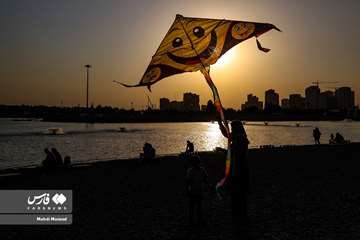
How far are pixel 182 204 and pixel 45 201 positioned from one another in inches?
193

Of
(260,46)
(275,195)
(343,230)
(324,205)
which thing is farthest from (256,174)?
(260,46)

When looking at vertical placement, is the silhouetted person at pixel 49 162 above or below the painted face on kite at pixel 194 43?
below

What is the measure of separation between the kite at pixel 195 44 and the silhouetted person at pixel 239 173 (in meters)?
1.39

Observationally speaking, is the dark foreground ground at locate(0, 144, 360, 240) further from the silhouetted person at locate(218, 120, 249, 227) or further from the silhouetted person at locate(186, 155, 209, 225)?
the silhouetted person at locate(186, 155, 209, 225)

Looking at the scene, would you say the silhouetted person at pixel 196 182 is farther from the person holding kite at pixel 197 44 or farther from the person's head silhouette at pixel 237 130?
the person holding kite at pixel 197 44

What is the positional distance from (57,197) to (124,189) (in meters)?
6.24

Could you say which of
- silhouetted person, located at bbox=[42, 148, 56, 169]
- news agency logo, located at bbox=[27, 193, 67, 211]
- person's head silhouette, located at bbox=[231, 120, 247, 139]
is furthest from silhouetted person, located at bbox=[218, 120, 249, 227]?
silhouetted person, located at bbox=[42, 148, 56, 169]

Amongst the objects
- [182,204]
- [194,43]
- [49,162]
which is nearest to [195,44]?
[194,43]

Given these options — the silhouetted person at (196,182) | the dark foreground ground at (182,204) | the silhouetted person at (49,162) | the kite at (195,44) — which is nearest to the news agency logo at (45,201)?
the dark foreground ground at (182,204)

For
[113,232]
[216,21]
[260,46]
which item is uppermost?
[216,21]

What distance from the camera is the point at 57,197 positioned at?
487 inches

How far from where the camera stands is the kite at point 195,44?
9.26m

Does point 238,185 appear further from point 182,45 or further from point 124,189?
point 124,189

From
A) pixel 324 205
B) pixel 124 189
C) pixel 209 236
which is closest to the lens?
pixel 209 236
